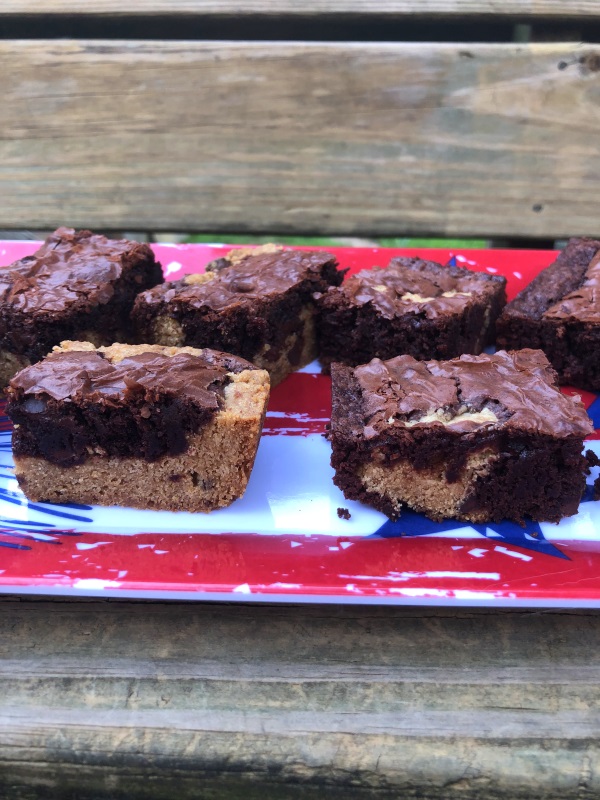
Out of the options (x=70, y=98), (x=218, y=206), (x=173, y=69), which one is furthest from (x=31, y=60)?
(x=218, y=206)

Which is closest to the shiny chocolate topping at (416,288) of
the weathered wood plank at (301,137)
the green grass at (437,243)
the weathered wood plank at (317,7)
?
the weathered wood plank at (301,137)

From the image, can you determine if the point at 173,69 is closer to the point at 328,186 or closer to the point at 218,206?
the point at 218,206

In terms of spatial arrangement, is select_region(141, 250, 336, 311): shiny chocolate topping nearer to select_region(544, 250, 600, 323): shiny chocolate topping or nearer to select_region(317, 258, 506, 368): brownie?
select_region(317, 258, 506, 368): brownie

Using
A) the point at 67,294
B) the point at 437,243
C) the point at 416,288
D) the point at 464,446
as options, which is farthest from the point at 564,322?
the point at 67,294

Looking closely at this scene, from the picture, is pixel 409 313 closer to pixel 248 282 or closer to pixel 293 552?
pixel 248 282

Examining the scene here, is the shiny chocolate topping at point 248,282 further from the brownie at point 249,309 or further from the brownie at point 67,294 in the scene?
the brownie at point 67,294

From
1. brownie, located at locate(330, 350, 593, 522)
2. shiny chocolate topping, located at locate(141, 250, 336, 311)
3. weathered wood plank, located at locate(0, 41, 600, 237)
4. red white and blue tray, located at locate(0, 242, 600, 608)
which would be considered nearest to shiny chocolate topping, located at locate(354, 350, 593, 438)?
brownie, located at locate(330, 350, 593, 522)
